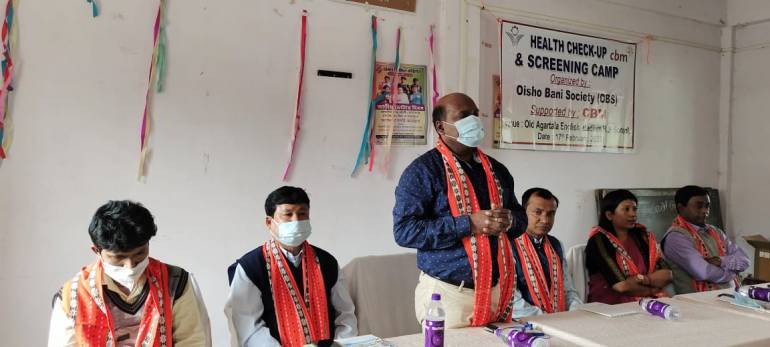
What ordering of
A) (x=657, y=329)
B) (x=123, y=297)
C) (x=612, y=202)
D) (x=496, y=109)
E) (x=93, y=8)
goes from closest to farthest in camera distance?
(x=123, y=297)
(x=657, y=329)
(x=93, y=8)
(x=612, y=202)
(x=496, y=109)

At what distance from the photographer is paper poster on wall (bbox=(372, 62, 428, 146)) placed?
343 centimetres

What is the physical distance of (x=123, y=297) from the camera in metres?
1.84

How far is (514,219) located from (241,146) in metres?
1.55

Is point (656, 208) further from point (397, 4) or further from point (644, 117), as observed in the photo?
point (397, 4)

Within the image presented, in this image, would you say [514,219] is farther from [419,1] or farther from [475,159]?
[419,1]

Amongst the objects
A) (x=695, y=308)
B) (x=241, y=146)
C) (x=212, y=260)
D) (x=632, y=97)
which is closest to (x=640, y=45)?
(x=632, y=97)

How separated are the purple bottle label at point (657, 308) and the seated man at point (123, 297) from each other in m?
1.63

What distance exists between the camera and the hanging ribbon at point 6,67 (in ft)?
8.24

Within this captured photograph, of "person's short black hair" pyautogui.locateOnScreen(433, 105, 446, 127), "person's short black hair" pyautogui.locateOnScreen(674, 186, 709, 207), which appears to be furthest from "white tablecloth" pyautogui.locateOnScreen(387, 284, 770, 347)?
"person's short black hair" pyautogui.locateOnScreen(674, 186, 709, 207)

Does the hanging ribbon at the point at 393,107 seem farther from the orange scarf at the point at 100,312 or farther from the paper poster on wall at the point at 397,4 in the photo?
the orange scarf at the point at 100,312

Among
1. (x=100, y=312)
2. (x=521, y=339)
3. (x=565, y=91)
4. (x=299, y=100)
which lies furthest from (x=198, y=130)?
(x=565, y=91)

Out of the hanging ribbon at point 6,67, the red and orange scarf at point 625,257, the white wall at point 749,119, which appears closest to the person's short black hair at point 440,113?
the red and orange scarf at point 625,257

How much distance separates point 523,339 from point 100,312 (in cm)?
130

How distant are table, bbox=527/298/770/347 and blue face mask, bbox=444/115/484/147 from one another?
0.70m
